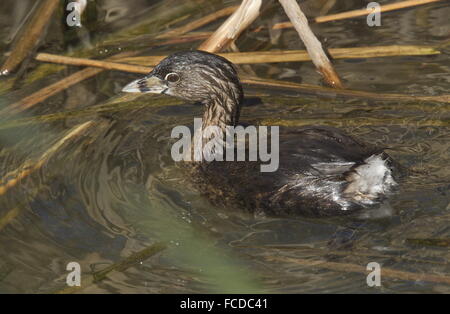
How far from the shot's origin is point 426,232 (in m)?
4.87

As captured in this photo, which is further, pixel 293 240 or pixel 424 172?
pixel 424 172

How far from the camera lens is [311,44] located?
6.52 meters

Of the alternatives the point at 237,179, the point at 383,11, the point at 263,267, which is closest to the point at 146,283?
the point at 263,267

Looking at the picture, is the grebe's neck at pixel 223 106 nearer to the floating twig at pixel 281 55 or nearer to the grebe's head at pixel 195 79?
the grebe's head at pixel 195 79

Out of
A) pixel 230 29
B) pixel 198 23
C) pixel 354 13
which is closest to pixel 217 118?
pixel 230 29

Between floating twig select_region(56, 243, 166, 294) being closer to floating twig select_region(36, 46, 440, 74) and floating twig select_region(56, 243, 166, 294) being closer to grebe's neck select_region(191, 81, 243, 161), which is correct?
grebe's neck select_region(191, 81, 243, 161)

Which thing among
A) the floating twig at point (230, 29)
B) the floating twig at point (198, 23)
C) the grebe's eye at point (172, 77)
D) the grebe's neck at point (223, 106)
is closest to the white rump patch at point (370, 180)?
the grebe's neck at point (223, 106)

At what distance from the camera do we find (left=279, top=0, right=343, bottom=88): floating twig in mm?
6496

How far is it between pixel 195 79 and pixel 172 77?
166mm

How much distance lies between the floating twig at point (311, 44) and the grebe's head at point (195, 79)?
93 cm

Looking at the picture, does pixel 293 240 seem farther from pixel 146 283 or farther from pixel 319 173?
pixel 146 283

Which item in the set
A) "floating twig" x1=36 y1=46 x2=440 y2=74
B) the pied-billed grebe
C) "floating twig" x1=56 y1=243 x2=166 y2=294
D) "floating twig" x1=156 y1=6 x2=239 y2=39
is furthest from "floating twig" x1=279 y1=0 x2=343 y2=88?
"floating twig" x1=56 y1=243 x2=166 y2=294

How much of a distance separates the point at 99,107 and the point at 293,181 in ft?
6.34

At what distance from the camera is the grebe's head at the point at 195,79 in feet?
19.0
